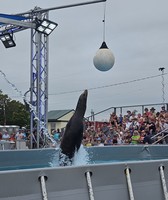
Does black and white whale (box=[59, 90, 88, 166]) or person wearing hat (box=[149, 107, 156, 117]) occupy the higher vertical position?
person wearing hat (box=[149, 107, 156, 117])

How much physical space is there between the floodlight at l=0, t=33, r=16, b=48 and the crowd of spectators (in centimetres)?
430

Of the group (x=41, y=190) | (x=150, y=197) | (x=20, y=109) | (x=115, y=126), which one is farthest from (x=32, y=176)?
(x=20, y=109)

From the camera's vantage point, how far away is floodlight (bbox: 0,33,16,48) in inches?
546

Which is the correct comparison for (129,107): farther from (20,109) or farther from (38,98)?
(20,109)

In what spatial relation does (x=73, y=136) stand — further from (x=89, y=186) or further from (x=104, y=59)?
(x=104, y=59)

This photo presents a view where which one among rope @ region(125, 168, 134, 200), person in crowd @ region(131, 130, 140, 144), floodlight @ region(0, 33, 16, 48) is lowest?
rope @ region(125, 168, 134, 200)

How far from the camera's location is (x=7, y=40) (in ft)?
45.9

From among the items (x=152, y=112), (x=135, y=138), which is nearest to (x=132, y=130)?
(x=135, y=138)

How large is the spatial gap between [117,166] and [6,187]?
982 millimetres

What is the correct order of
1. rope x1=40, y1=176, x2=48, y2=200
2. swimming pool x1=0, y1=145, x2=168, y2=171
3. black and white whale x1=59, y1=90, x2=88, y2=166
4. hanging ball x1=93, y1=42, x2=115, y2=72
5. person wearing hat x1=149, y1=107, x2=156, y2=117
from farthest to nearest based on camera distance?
person wearing hat x1=149, y1=107, x2=156, y2=117, hanging ball x1=93, y1=42, x2=115, y2=72, swimming pool x1=0, y1=145, x2=168, y2=171, black and white whale x1=59, y1=90, x2=88, y2=166, rope x1=40, y1=176, x2=48, y2=200

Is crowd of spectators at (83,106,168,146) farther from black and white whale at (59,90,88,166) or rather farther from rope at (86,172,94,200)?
rope at (86,172,94,200)

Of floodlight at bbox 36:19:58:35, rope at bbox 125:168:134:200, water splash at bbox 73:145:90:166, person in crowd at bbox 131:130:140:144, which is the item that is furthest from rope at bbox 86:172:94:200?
floodlight at bbox 36:19:58:35

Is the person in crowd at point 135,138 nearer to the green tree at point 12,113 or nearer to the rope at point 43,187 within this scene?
the rope at point 43,187

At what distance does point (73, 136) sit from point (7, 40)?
926cm
